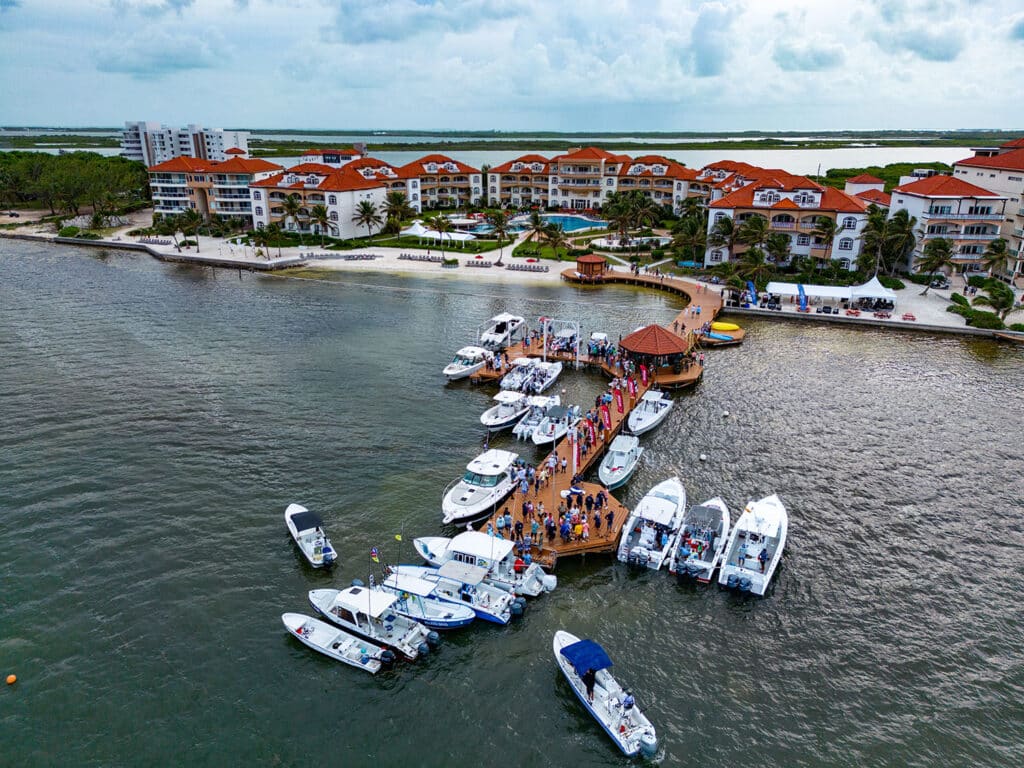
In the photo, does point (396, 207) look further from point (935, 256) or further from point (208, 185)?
point (935, 256)

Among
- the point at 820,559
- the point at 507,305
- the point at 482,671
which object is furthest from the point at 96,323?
the point at 820,559

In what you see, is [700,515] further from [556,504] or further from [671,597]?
[556,504]

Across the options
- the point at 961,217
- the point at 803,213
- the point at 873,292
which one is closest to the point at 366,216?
the point at 803,213

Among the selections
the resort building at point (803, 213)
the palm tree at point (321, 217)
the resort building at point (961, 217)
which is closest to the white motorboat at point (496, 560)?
the resort building at point (803, 213)

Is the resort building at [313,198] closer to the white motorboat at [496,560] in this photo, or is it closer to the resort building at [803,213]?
the resort building at [803,213]

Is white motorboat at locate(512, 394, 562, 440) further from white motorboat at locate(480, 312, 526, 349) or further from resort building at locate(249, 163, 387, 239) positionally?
resort building at locate(249, 163, 387, 239)

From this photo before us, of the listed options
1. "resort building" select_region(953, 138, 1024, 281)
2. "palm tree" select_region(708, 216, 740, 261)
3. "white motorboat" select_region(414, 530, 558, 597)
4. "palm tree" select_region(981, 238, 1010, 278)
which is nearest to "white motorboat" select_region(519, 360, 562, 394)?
"white motorboat" select_region(414, 530, 558, 597)
